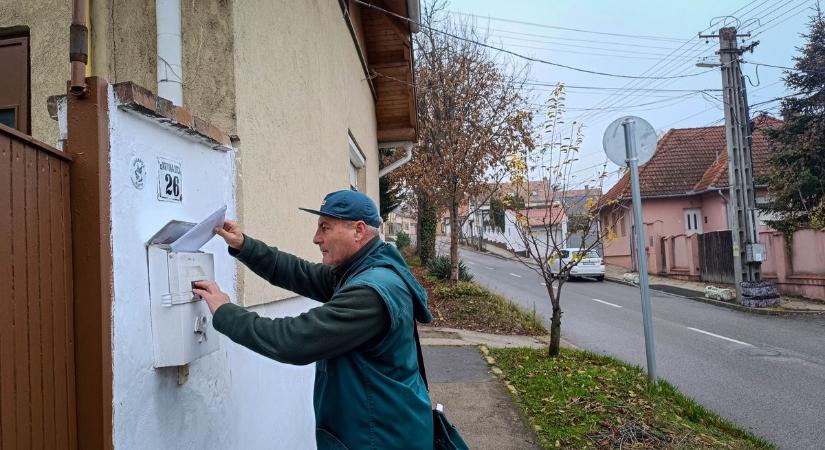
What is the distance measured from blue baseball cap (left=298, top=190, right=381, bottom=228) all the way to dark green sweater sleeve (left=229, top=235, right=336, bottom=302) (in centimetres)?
37

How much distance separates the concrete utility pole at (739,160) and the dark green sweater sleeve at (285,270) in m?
14.9

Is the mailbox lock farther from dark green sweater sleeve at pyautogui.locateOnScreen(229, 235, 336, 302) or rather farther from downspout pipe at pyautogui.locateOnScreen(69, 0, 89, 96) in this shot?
downspout pipe at pyautogui.locateOnScreen(69, 0, 89, 96)

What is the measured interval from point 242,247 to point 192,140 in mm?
494

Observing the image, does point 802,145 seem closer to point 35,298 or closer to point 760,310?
point 760,310

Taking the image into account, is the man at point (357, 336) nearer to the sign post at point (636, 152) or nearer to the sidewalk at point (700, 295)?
the sign post at point (636, 152)

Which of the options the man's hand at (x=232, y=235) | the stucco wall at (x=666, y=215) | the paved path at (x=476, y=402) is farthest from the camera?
the stucco wall at (x=666, y=215)

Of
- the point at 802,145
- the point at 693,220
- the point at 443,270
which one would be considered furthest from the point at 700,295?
the point at 693,220

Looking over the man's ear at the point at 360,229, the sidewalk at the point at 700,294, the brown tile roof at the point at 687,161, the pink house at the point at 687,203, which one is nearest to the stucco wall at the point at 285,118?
the man's ear at the point at 360,229

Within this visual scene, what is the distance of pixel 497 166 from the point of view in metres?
14.5

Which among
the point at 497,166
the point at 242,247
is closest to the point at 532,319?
the point at 497,166

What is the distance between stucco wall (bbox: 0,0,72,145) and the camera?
2518 mm

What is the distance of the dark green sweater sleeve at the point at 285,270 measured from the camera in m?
2.36

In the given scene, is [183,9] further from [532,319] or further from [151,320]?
[532,319]

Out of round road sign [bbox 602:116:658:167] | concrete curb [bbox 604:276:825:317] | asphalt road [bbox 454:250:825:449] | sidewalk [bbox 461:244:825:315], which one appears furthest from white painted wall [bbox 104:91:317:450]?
concrete curb [bbox 604:276:825:317]
